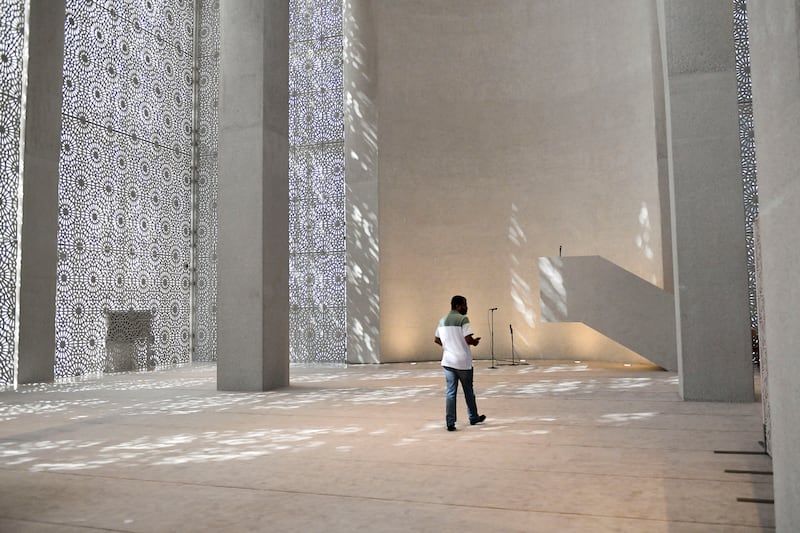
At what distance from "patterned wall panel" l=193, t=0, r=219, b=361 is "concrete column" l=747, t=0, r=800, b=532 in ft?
52.0

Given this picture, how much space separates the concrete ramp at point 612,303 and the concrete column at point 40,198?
8.86 meters

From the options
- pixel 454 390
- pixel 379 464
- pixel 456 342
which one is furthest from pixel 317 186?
pixel 379 464

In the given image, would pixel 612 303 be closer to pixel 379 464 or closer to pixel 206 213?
pixel 379 464

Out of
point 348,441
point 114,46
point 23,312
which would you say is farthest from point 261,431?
point 114,46

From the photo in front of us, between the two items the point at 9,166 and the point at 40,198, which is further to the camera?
the point at 40,198

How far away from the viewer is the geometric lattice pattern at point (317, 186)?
16.5 metres

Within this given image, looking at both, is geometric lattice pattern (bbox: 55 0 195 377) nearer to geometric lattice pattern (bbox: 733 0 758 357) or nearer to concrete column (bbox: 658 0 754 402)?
concrete column (bbox: 658 0 754 402)

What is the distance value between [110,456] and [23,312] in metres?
7.47

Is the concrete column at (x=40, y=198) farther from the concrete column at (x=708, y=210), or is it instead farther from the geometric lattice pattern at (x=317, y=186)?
the concrete column at (x=708, y=210)

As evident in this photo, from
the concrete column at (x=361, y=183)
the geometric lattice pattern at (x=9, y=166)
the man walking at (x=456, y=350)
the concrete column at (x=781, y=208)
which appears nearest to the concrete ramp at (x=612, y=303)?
the concrete column at (x=361, y=183)

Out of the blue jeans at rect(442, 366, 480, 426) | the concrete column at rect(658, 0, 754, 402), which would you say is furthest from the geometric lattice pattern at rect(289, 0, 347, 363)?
the blue jeans at rect(442, 366, 480, 426)

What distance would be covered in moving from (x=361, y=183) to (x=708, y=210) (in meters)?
9.35

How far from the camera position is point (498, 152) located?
54.9ft

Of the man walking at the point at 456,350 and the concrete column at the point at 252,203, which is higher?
the concrete column at the point at 252,203
